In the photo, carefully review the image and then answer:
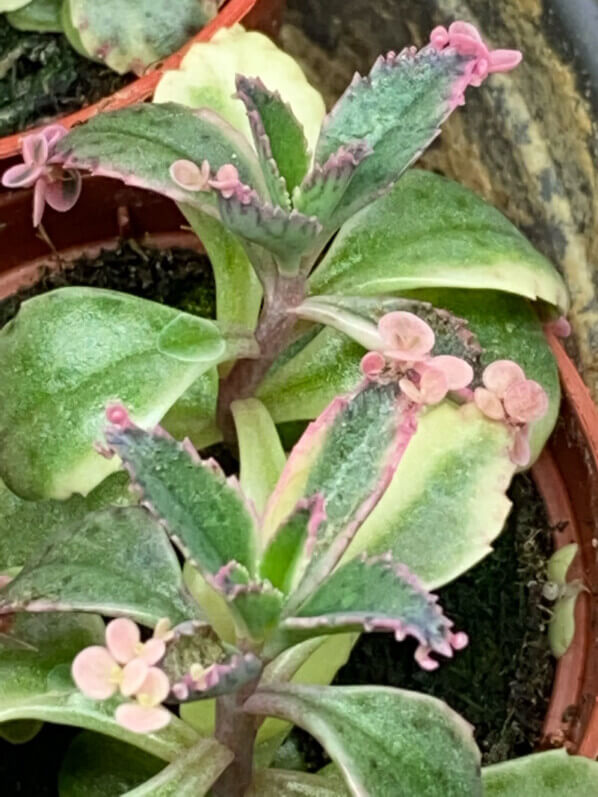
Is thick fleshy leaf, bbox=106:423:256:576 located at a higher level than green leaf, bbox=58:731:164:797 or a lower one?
higher

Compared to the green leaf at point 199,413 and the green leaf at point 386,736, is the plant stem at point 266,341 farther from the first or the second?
the green leaf at point 386,736

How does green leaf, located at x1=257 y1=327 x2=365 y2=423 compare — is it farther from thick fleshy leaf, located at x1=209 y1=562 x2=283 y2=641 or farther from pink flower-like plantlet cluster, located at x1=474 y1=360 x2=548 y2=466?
thick fleshy leaf, located at x1=209 y1=562 x2=283 y2=641

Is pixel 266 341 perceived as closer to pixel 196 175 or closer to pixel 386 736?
pixel 196 175

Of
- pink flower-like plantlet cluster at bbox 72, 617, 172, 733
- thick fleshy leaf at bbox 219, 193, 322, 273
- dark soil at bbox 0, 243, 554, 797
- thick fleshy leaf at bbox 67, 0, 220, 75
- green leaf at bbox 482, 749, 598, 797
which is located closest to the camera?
pink flower-like plantlet cluster at bbox 72, 617, 172, 733

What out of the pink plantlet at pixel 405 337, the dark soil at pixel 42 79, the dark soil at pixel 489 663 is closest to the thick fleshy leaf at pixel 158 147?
the pink plantlet at pixel 405 337

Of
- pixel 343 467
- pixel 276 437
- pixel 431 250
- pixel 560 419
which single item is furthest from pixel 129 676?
pixel 560 419

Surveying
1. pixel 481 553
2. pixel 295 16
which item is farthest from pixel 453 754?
pixel 295 16

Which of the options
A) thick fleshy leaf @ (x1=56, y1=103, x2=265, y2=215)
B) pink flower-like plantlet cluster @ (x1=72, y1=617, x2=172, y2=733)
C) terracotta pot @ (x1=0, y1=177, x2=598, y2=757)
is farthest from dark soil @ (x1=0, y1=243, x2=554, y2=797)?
pink flower-like plantlet cluster @ (x1=72, y1=617, x2=172, y2=733)
